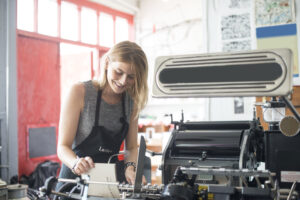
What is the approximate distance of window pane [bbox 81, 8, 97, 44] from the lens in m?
5.92

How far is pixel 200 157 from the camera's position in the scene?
113 cm

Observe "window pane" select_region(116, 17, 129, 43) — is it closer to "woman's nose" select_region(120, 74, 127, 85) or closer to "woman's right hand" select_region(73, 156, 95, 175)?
"woman's nose" select_region(120, 74, 127, 85)

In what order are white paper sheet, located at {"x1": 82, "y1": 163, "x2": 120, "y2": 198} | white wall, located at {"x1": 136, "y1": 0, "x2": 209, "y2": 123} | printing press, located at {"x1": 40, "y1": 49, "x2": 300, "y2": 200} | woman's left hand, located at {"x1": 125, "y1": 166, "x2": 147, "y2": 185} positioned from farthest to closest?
white wall, located at {"x1": 136, "y1": 0, "x2": 209, "y2": 123} < woman's left hand, located at {"x1": 125, "y1": 166, "x2": 147, "y2": 185} < white paper sheet, located at {"x1": 82, "y1": 163, "x2": 120, "y2": 198} < printing press, located at {"x1": 40, "y1": 49, "x2": 300, "y2": 200}

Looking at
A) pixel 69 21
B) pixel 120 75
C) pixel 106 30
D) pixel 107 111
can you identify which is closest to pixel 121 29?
pixel 106 30

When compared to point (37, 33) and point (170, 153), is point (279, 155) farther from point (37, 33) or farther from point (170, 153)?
point (37, 33)

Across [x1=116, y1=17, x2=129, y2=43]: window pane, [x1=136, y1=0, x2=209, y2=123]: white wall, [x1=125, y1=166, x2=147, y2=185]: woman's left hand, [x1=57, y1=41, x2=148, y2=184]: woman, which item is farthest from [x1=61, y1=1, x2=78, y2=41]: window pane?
[x1=125, y1=166, x2=147, y2=185]: woman's left hand

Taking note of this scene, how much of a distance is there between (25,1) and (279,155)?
15.1 ft

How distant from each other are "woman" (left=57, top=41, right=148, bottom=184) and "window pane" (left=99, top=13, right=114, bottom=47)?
15.8ft

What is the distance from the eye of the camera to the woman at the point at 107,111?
1487 millimetres

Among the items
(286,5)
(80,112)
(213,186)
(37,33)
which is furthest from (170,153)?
(37,33)

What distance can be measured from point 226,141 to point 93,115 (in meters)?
0.71

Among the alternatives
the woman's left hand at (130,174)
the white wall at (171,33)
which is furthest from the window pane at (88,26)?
the woman's left hand at (130,174)

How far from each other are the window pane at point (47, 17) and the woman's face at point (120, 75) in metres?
3.86

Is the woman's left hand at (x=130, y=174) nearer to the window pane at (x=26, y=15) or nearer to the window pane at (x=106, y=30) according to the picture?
the window pane at (x=26, y=15)
